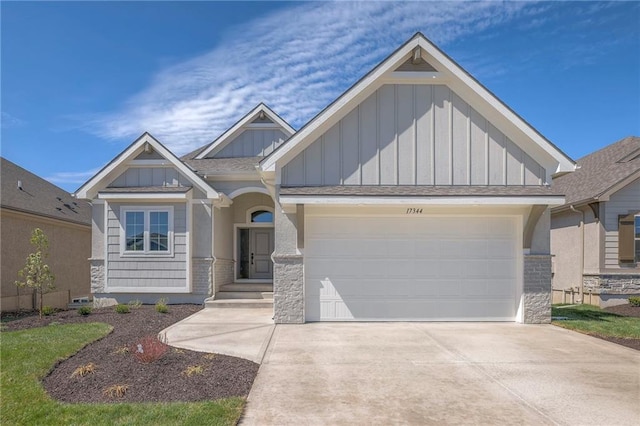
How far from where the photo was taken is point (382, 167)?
30.7 feet

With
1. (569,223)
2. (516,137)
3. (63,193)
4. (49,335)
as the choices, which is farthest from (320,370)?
(63,193)

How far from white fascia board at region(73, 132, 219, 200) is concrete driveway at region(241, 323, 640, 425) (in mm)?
6296

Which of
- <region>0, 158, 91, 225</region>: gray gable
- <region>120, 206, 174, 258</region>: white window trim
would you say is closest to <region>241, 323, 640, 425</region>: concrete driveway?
<region>120, 206, 174, 258</region>: white window trim

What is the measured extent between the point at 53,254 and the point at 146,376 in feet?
44.6

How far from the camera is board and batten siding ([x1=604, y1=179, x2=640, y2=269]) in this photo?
13.8 meters

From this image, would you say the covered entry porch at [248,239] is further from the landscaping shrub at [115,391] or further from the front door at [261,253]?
the landscaping shrub at [115,391]

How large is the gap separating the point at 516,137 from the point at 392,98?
3058 millimetres

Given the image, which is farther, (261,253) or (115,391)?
(261,253)

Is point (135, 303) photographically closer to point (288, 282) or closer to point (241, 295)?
point (241, 295)

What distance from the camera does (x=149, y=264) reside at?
1253 centimetres

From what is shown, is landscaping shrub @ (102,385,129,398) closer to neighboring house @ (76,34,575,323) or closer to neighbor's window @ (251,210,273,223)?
neighboring house @ (76,34,575,323)

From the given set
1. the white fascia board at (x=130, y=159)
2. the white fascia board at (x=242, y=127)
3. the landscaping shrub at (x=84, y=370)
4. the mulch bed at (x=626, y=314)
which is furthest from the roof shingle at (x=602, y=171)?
the landscaping shrub at (x=84, y=370)

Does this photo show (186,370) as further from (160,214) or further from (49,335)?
(160,214)

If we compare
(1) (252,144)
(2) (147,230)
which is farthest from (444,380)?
(1) (252,144)
